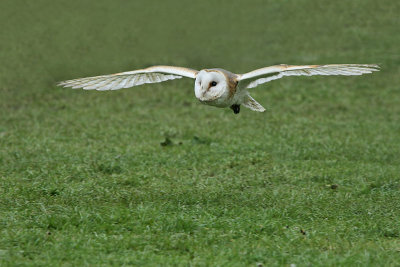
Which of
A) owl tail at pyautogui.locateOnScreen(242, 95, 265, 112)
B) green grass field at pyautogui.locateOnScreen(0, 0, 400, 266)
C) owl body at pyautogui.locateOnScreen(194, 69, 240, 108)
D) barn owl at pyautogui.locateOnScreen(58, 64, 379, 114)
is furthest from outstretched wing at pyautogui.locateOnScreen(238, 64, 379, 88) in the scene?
green grass field at pyautogui.locateOnScreen(0, 0, 400, 266)

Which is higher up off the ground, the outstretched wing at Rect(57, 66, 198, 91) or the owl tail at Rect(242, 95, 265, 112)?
the outstretched wing at Rect(57, 66, 198, 91)

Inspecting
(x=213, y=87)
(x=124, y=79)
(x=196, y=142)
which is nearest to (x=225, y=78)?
(x=213, y=87)

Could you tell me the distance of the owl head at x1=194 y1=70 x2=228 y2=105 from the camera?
21.1ft

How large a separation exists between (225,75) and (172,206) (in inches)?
63.7

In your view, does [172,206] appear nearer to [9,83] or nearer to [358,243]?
[358,243]

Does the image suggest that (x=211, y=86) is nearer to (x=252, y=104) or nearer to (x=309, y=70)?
(x=309, y=70)

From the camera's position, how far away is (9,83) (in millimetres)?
17906

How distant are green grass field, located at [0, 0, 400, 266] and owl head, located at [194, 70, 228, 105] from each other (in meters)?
1.24

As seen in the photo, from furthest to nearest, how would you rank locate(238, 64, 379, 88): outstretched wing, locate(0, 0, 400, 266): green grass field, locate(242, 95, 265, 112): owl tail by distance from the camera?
locate(242, 95, 265, 112): owl tail < locate(238, 64, 379, 88): outstretched wing < locate(0, 0, 400, 266): green grass field

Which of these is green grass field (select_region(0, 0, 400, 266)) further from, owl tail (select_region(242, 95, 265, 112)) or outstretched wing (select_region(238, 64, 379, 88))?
outstretched wing (select_region(238, 64, 379, 88))

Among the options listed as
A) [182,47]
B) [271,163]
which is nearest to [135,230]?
[271,163]

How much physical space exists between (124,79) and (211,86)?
1514mm


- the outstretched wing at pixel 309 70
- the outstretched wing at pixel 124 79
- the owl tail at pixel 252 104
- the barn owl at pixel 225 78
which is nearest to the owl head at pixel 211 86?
the barn owl at pixel 225 78

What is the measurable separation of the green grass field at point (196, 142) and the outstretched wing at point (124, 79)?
1.33m
